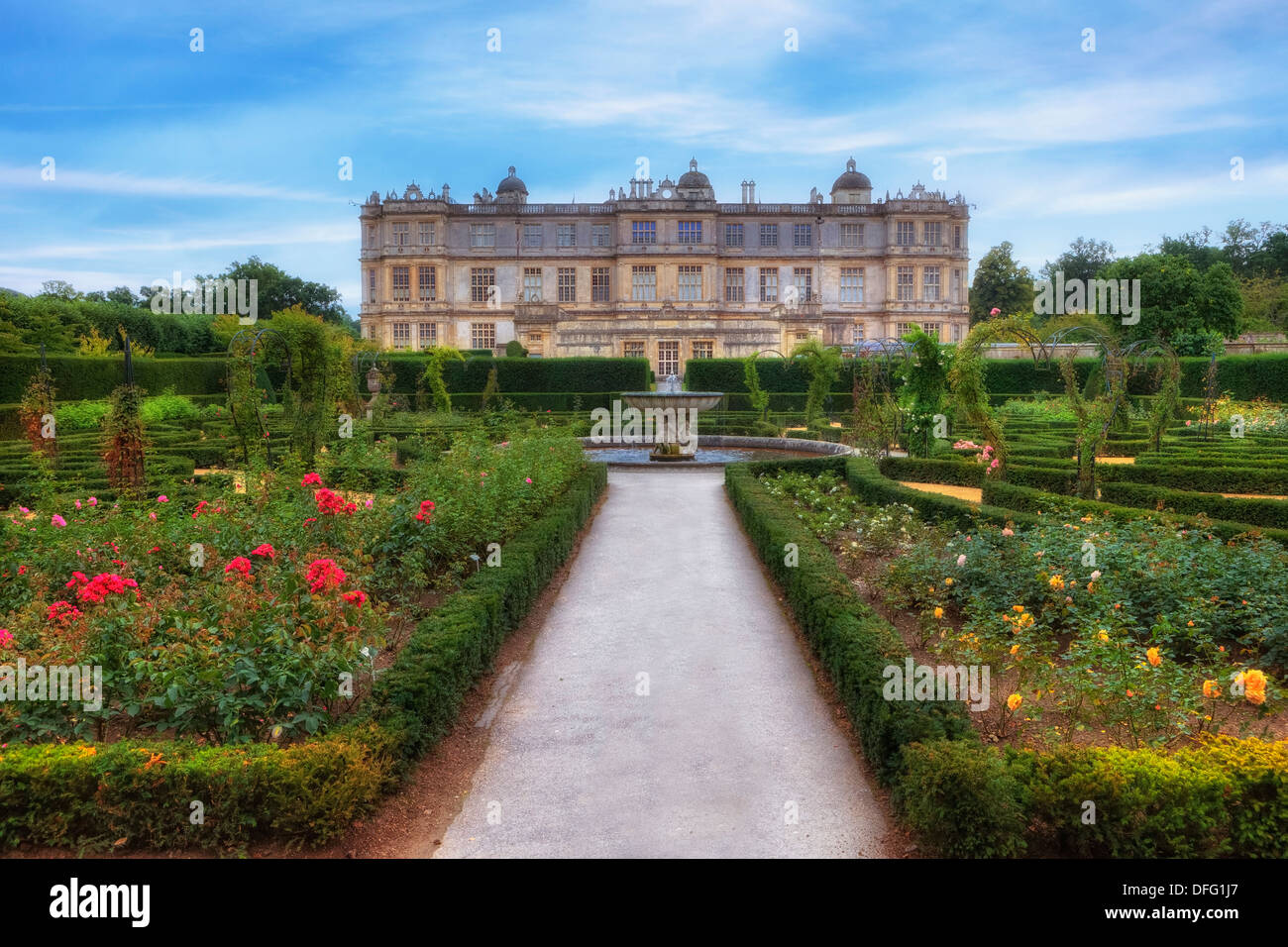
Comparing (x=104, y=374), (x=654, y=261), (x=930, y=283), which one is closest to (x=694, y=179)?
(x=654, y=261)

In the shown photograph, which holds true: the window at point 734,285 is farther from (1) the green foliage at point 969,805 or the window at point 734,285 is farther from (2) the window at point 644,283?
(1) the green foliage at point 969,805

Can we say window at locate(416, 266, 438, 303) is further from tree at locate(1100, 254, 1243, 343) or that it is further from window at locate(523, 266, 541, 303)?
tree at locate(1100, 254, 1243, 343)

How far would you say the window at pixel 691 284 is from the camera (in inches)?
1953

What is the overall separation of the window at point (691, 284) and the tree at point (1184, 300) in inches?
827

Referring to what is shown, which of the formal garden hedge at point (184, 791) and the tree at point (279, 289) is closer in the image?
the formal garden hedge at point (184, 791)

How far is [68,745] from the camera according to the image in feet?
13.5

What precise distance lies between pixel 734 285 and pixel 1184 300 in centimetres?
2184

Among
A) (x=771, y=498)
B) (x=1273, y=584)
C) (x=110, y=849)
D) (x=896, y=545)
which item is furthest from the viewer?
(x=771, y=498)

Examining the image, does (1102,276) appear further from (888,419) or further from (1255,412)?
(888,419)

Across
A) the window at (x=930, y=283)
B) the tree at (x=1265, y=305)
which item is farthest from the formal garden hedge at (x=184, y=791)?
the window at (x=930, y=283)

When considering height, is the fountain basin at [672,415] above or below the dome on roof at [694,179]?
below

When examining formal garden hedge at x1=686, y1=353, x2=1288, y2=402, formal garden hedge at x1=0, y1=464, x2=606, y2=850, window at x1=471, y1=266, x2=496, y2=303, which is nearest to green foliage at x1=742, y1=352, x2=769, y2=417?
formal garden hedge at x1=686, y1=353, x2=1288, y2=402
